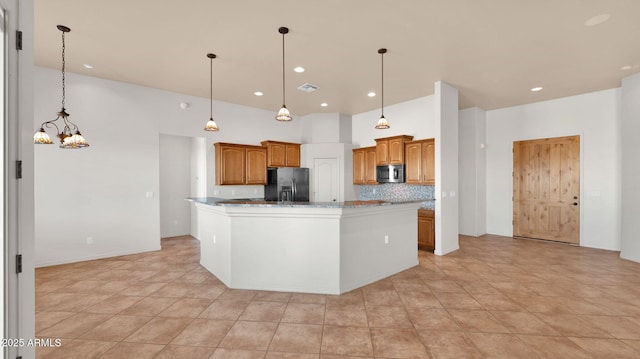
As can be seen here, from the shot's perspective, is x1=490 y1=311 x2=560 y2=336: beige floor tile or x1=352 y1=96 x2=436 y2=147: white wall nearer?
x1=490 y1=311 x2=560 y2=336: beige floor tile

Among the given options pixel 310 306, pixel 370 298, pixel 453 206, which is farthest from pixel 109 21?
pixel 453 206

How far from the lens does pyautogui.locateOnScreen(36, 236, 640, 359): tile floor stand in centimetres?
229

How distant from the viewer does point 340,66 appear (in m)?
4.51

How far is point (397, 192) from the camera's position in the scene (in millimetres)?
6707

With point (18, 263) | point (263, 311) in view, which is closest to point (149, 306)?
point (263, 311)

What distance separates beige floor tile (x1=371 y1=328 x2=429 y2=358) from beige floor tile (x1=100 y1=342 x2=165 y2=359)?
5.85ft

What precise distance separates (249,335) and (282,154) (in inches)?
201

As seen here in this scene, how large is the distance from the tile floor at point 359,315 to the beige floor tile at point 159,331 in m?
0.01

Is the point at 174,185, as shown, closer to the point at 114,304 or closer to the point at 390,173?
the point at 114,304

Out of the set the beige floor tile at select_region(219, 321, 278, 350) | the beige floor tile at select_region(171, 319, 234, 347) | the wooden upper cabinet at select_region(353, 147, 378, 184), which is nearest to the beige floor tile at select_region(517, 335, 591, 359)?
the beige floor tile at select_region(219, 321, 278, 350)

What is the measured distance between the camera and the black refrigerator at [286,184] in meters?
6.91

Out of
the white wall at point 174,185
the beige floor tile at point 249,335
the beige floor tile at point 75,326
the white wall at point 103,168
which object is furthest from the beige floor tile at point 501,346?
the white wall at point 174,185

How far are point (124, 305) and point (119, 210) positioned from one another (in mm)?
2773

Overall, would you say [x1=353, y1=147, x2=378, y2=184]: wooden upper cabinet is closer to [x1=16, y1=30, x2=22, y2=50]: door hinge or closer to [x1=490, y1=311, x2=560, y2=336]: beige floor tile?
[x1=490, y1=311, x2=560, y2=336]: beige floor tile
